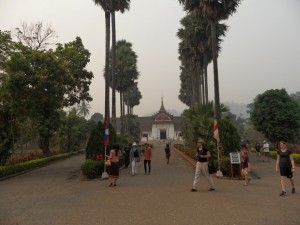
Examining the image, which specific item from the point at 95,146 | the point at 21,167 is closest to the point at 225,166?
the point at 95,146

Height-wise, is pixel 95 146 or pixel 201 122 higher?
pixel 201 122

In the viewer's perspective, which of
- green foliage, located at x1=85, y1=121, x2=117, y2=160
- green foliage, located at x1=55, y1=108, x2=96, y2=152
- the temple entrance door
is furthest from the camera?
the temple entrance door

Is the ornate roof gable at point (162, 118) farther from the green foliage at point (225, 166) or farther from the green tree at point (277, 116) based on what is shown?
the green foliage at point (225, 166)

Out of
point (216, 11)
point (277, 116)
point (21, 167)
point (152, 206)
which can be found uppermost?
point (216, 11)

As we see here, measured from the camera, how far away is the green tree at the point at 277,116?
33562mm

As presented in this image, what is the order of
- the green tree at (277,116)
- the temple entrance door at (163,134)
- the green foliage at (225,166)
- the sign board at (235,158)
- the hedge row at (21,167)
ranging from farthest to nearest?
the temple entrance door at (163,134) → the green tree at (277,116) → the hedge row at (21,167) → the green foliage at (225,166) → the sign board at (235,158)

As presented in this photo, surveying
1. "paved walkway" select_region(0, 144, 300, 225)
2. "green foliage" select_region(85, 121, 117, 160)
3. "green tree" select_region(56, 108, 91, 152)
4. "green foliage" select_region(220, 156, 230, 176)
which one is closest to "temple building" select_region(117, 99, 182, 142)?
"green tree" select_region(56, 108, 91, 152)

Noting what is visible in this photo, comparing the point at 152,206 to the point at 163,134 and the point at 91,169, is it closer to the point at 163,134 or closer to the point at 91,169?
the point at 91,169

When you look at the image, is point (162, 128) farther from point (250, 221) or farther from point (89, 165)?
point (250, 221)

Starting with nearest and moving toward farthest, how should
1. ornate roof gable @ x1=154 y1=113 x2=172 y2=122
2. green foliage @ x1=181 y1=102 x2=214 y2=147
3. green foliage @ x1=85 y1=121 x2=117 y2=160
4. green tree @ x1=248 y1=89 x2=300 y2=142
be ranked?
green foliage @ x1=85 y1=121 x2=117 y2=160
green foliage @ x1=181 y1=102 x2=214 y2=147
green tree @ x1=248 y1=89 x2=300 y2=142
ornate roof gable @ x1=154 y1=113 x2=172 y2=122

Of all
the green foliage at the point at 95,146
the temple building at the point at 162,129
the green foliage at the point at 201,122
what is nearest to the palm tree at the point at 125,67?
the green foliage at the point at 201,122

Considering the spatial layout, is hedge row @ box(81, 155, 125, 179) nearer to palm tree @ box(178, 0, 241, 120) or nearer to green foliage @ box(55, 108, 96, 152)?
palm tree @ box(178, 0, 241, 120)

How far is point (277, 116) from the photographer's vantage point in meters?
33.7

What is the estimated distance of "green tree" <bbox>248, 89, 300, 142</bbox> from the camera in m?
33.6
